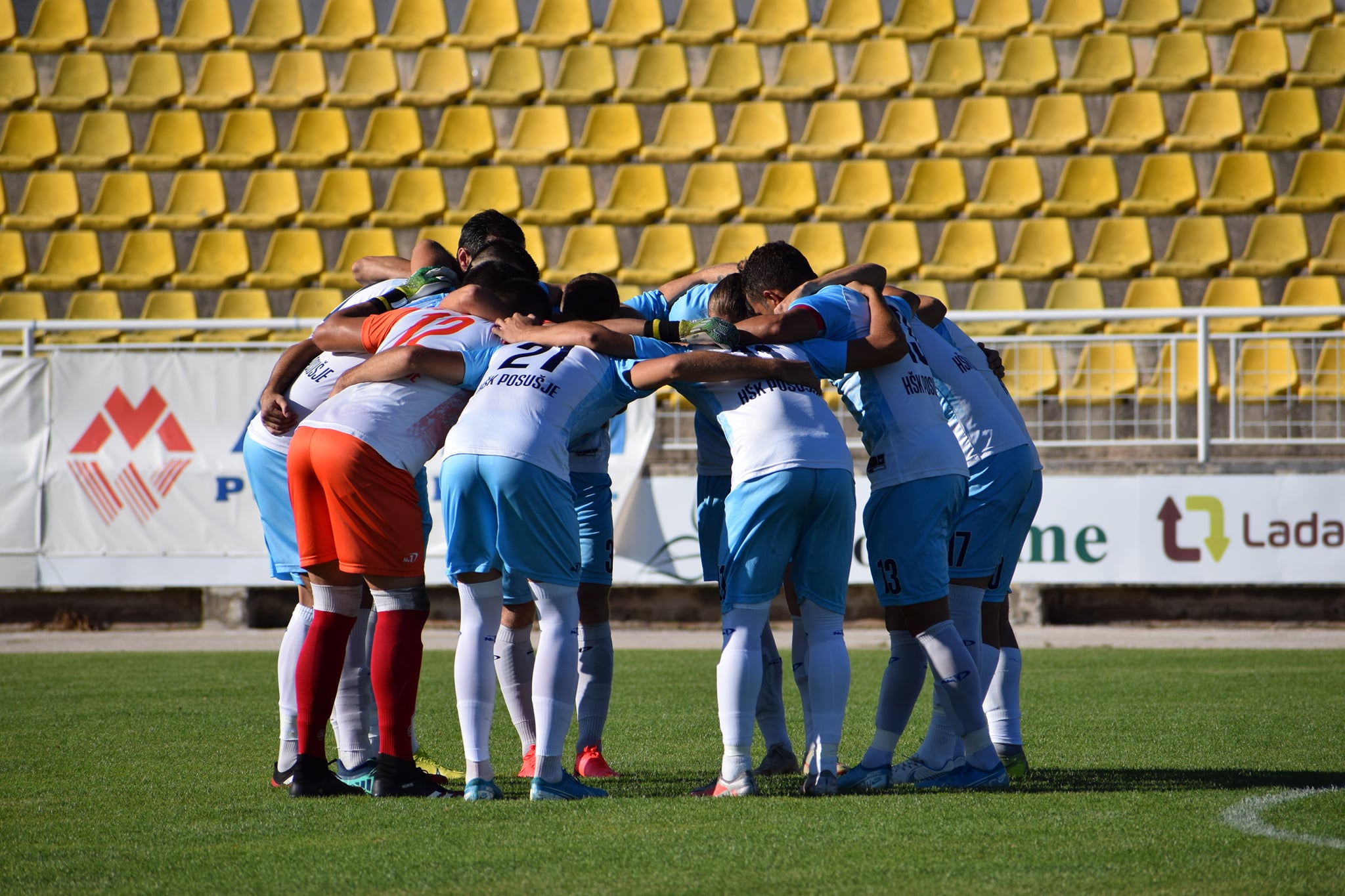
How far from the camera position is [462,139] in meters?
14.4

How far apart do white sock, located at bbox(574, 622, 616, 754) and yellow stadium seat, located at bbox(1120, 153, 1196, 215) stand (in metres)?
9.54

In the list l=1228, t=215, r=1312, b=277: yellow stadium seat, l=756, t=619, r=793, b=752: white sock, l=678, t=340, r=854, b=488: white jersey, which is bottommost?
l=756, t=619, r=793, b=752: white sock

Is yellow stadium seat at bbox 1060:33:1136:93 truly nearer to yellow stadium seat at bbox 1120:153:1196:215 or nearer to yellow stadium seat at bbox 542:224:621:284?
yellow stadium seat at bbox 1120:153:1196:215

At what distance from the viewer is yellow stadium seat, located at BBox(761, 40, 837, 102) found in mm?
14172

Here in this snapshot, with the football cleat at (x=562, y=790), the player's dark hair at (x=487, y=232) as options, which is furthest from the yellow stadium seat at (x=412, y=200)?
the football cleat at (x=562, y=790)

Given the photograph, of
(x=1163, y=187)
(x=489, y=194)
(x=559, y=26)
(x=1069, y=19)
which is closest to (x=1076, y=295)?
(x=1163, y=187)

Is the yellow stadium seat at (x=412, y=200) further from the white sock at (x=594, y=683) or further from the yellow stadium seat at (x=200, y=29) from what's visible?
the white sock at (x=594, y=683)

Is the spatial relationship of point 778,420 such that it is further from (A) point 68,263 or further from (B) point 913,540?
(A) point 68,263

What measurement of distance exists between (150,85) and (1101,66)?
9.89 meters

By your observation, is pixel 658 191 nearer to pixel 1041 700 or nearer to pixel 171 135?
pixel 171 135

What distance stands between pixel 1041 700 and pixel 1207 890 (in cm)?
380

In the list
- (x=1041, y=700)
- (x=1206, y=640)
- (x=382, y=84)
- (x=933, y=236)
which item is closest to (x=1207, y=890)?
(x=1041, y=700)

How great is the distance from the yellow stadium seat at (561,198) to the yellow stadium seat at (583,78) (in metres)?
0.82

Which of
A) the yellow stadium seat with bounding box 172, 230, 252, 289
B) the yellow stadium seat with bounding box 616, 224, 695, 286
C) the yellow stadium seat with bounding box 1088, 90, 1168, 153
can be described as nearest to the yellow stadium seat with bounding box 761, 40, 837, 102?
the yellow stadium seat with bounding box 616, 224, 695, 286
